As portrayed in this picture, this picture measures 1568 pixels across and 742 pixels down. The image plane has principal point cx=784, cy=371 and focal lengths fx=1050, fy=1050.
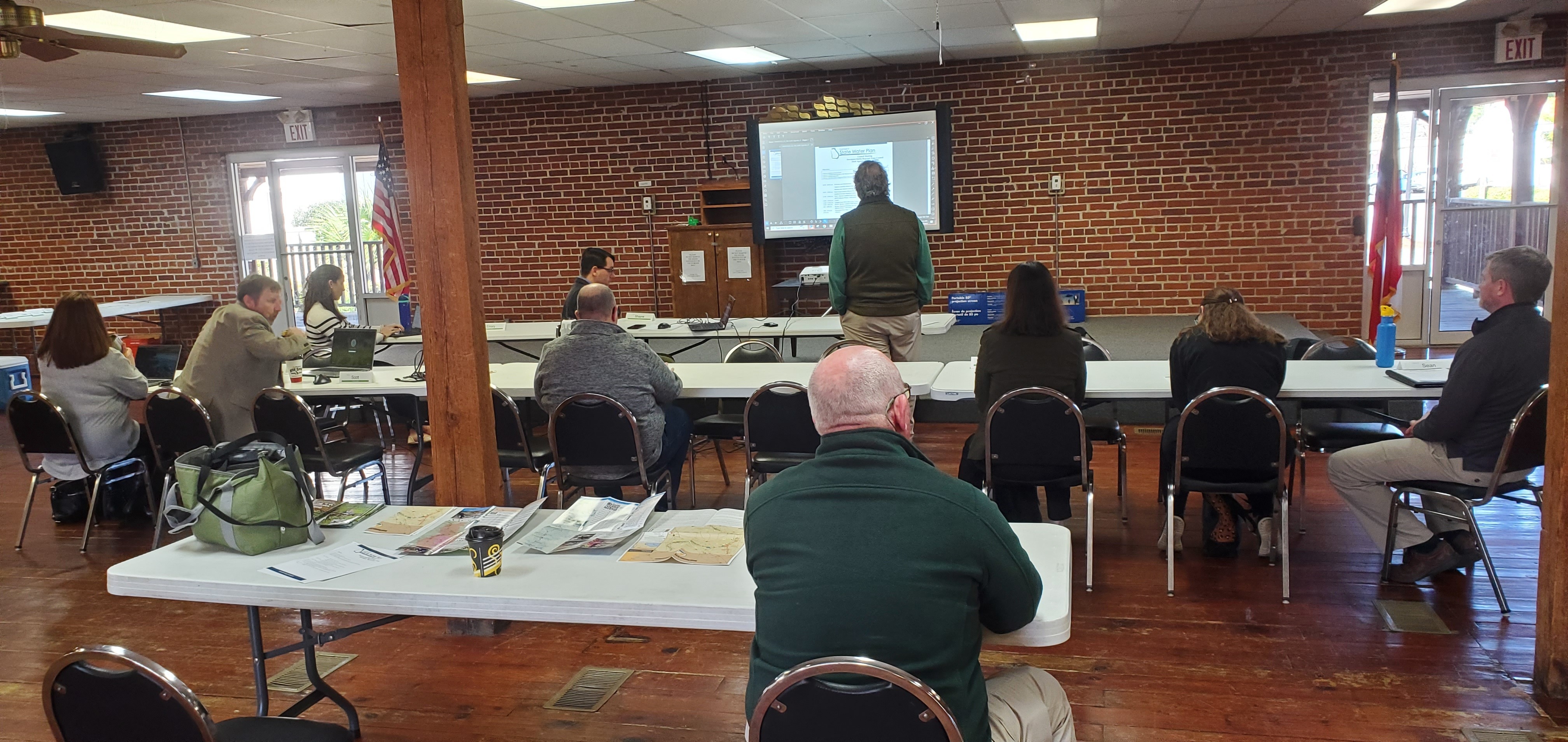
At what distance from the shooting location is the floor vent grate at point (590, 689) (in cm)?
309

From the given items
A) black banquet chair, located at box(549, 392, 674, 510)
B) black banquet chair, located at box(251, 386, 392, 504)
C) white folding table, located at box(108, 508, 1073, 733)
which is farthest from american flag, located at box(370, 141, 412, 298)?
white folding table, located at box(108, 508, 1073, 733)

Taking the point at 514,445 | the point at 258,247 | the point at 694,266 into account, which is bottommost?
the point at 514,445

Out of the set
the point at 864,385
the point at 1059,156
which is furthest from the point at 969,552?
the point at 1059,156

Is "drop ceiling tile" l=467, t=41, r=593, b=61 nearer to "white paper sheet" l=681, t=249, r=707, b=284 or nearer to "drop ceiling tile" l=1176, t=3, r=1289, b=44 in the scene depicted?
"white paper sheet" l=681, t=249, r=707, b=284

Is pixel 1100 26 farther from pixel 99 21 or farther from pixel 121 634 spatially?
pixel 121 634

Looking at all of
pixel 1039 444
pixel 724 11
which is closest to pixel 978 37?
pixel 724 11

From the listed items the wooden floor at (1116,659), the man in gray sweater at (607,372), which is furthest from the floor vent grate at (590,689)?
the man in gray sweater at (607,372)

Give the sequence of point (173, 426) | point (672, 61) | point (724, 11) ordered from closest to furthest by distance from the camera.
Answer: point (173, 426) → point (724, 11) → point (672, 61)

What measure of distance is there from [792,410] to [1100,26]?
4.64m

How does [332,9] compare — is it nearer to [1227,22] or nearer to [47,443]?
[47,443]

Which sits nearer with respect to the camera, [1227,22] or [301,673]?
[301,673]

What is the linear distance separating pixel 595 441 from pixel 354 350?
186 cm

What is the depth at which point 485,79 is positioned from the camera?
8805mm

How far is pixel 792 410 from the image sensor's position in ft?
13.6
